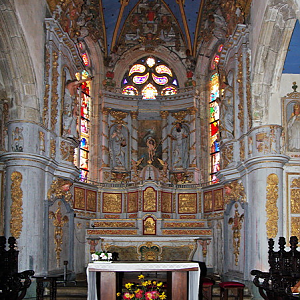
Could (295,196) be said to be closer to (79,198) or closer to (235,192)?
(235,192)

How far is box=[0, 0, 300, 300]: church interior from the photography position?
15562 millimetres

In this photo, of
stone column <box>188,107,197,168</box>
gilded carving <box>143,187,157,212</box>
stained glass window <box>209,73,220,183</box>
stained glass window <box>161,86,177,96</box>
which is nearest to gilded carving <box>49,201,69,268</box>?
gilded carving <box>143,187,157,212</box>

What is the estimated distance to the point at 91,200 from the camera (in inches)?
827

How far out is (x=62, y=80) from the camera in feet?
58.9

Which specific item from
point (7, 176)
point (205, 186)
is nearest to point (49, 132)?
point (7, 176)

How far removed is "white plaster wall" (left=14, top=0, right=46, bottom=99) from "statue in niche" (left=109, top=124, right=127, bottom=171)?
685 centimetres

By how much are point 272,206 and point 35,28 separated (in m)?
8.53

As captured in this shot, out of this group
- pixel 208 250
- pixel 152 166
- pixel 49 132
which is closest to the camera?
pixel 49 132

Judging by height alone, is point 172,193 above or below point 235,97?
below

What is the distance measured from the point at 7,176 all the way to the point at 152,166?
7.24 m

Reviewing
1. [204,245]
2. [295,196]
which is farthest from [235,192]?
[204,245]

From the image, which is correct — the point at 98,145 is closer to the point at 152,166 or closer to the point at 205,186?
the point at 152,166

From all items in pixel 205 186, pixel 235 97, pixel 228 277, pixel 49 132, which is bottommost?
pixel 228 277

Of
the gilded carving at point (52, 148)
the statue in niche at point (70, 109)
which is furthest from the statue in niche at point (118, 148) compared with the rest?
the gilded carving at point (52, 148)
